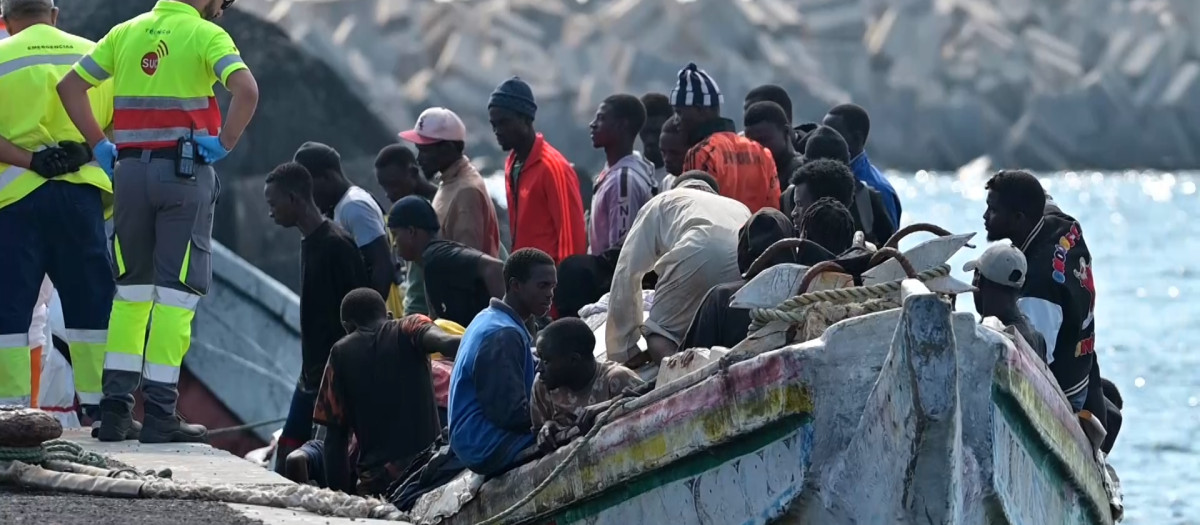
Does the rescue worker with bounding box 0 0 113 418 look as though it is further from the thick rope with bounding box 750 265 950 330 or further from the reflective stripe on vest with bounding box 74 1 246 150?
the thick rope with bounding box 750 265 950 330

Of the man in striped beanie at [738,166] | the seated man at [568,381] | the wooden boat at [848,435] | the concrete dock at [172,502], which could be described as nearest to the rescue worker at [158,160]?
the concrete dock at [172,502]

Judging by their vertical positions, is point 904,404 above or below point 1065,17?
below

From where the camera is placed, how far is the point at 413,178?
11.5 meters

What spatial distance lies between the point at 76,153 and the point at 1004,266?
379 centimetres

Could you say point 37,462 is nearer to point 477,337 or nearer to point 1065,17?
A: point 477,337

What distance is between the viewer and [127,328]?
9117 mm

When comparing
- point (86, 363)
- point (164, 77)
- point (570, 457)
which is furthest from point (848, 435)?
point (86, 363)

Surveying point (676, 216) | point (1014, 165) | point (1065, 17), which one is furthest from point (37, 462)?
point (1065, 17)

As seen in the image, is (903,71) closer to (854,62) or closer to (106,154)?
(854,62)

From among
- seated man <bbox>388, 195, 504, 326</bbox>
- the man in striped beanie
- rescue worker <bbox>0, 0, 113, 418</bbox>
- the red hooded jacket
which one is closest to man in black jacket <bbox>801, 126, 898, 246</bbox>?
the man in striped beanie

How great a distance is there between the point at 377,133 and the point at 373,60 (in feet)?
236

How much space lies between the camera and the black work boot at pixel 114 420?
9.24 metres

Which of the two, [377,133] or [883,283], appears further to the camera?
[377,133]

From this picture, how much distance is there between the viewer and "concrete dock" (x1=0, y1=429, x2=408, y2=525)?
783 cm
